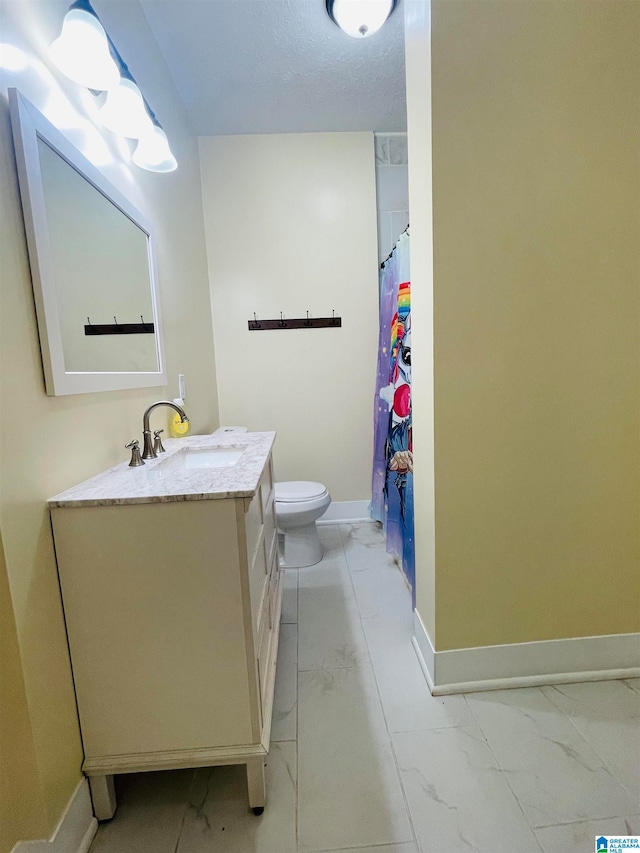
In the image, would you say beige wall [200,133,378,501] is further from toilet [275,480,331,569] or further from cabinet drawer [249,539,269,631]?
cabinet drawer [249,539,269,631]

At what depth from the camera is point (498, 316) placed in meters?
1.14

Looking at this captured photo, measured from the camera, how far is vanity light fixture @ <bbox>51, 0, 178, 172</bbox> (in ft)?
2.95

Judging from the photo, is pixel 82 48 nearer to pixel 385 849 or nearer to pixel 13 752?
pixel 13 752

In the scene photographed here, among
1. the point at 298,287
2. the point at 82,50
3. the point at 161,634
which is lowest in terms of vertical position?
the point at 161,634

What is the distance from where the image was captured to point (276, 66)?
1836mm

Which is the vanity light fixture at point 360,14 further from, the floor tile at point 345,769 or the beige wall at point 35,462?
the floor tile at point 345,769

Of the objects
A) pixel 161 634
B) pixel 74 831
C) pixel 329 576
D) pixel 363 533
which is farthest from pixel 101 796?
pixel 363 533

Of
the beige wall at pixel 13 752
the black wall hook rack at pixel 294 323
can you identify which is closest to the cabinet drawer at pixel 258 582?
the beige wall at pixel 13 752

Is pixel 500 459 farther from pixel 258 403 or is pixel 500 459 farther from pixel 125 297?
pixel 258 403

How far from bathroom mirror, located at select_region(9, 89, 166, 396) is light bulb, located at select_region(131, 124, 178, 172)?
19cm

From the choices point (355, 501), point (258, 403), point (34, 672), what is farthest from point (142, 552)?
point (355, 501)

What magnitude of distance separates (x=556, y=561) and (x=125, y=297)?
1.76 metres

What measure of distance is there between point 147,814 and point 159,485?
86cm

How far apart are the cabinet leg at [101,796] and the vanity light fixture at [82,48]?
1778 millimetres
